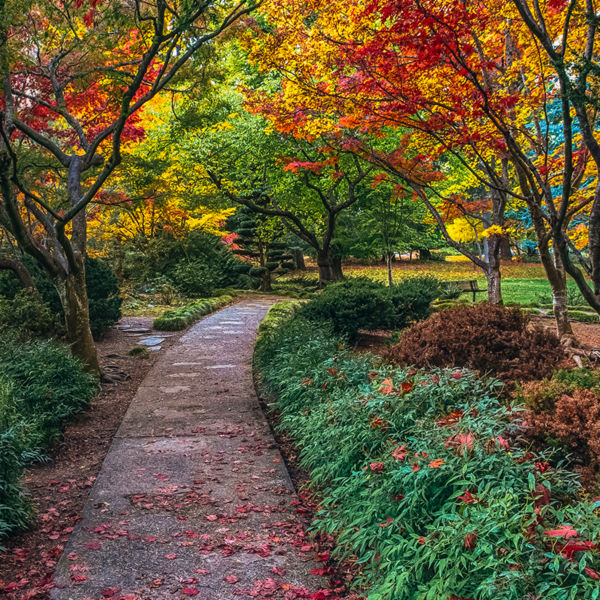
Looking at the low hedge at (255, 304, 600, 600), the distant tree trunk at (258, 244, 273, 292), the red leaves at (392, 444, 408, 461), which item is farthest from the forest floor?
the distant tree trunk at (258, 244, 273, 292)

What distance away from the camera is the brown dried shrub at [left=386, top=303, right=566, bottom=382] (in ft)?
17.2

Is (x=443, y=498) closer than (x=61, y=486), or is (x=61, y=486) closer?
(x=443, y=498)

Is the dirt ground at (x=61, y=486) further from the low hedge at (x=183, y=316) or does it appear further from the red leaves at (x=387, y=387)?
the low hedge at (x=183, y=316)

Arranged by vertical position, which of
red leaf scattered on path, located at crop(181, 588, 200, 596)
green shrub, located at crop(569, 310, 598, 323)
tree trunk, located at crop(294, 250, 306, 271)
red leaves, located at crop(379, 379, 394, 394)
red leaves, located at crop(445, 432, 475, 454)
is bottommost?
red leaf scattered on path, located at crop(181, 588, 200, 596)

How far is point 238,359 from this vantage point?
8.99m

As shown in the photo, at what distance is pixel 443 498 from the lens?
116 inches

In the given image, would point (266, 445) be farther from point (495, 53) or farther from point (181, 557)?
point (495, 53)

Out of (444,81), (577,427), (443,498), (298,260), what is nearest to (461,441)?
(443,498)

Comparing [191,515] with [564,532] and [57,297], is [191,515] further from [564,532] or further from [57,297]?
[57,297]

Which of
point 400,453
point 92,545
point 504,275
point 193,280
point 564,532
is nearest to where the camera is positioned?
point 564,532

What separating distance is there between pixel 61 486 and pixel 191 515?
4.10ft

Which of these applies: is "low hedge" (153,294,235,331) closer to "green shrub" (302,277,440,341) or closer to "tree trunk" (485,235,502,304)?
"green shrub" (302,277,440,341)

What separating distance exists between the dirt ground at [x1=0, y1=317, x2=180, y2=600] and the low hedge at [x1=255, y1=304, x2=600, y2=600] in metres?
1.61

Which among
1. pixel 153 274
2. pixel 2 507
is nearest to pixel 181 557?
pixel 2 507
